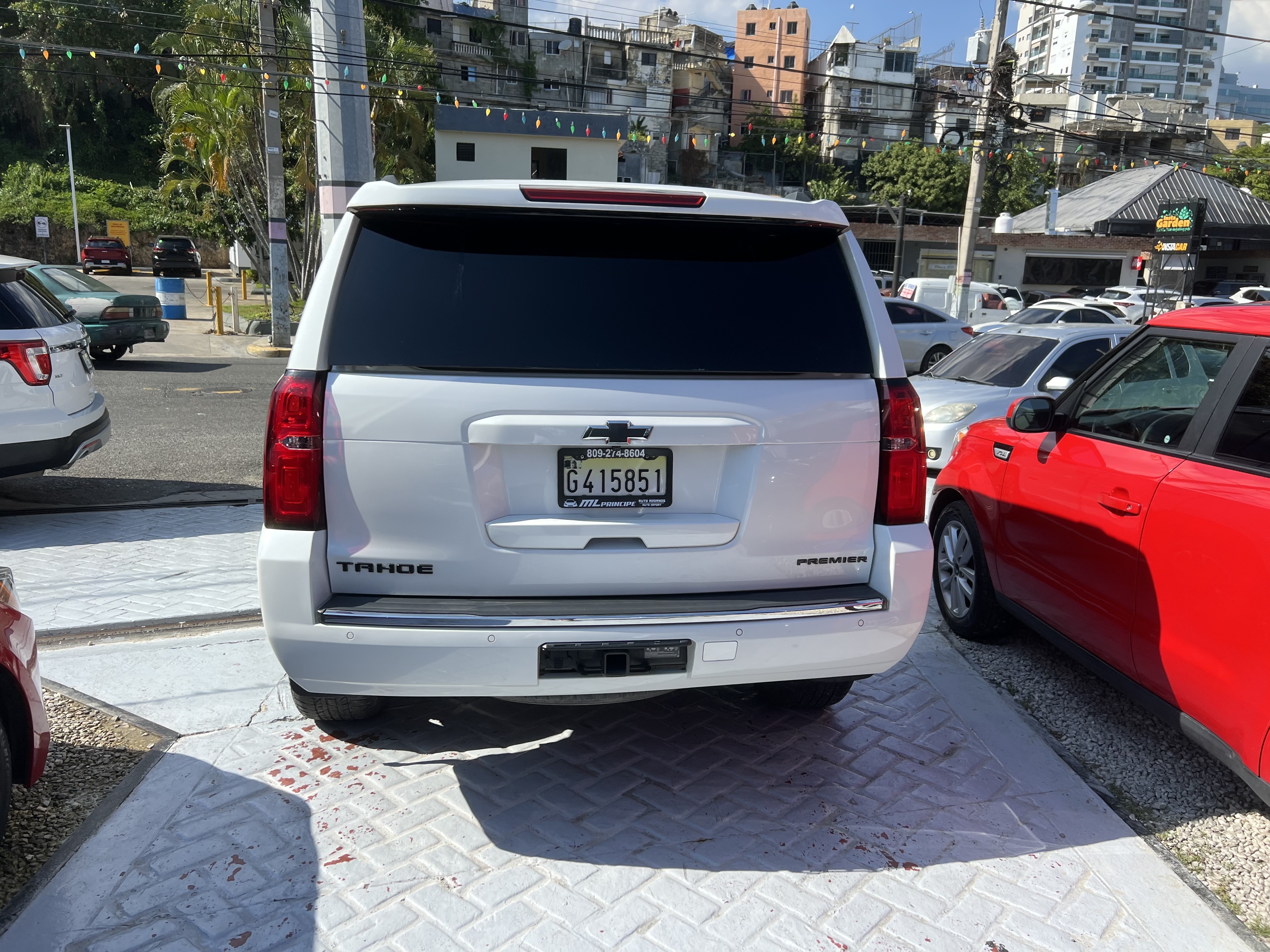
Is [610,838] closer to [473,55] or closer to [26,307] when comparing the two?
[26,307]

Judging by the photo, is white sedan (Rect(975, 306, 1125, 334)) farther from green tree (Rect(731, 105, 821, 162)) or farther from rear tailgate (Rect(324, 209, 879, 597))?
green tree (Rect(731, 105, 821, 162))

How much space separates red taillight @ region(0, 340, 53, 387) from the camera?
6.46 meters

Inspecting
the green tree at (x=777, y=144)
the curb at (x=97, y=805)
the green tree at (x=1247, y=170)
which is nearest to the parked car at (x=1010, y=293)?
the green tree at (x=1247, y=170)

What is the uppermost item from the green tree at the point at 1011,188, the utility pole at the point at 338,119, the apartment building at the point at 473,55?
the apartment building at the point at 473,55

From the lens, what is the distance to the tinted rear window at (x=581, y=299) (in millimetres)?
3008

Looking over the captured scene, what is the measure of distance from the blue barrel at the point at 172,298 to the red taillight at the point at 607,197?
→ 2650cm

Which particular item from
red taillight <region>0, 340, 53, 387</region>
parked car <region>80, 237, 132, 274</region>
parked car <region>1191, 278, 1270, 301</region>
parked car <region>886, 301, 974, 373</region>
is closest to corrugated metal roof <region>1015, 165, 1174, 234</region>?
parked car <region>1191, 278, 1270, 301</region>

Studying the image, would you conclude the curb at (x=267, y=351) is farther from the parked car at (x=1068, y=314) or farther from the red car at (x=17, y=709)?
the red car at (x=17, y=709)

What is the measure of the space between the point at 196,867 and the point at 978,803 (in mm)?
2662

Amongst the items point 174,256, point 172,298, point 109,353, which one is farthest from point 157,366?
point 174,256

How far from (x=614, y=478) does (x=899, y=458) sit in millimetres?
966

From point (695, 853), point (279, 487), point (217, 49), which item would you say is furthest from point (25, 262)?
point (217, 49)

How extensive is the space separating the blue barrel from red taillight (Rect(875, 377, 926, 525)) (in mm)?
26993

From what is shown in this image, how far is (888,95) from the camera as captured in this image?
8362 cm
